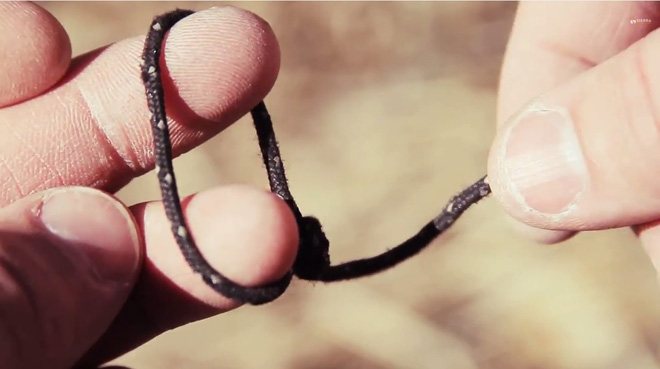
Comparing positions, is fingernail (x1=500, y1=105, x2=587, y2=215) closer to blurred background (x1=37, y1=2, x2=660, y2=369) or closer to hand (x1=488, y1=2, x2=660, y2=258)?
hand (x1=488, y1=2, x2=660, y2=258)

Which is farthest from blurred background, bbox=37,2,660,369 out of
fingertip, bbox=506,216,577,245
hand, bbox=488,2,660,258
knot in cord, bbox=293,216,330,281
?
knot in cord, bbox=293,216,330,281

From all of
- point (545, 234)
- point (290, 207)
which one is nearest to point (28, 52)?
point (290, 207)

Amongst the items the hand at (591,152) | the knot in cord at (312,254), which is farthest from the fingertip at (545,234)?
the knot in cord at (312,254)

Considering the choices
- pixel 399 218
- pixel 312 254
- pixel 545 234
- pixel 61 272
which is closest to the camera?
pixel 61 272

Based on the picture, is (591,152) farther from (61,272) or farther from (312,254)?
(61,272)

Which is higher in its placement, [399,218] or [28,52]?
[28,52]

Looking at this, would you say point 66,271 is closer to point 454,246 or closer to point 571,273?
point 454,246

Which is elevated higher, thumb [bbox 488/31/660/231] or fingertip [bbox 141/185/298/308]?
thumb [bbox 488/31/660/231]

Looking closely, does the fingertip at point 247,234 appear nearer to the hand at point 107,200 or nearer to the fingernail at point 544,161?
the hand at point 107,200

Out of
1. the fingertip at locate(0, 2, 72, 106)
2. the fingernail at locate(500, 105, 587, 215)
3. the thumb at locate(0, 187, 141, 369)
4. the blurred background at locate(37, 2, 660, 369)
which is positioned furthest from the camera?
the blurred background at locate(37, 2, 660, 369)
